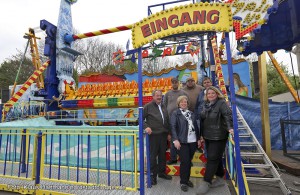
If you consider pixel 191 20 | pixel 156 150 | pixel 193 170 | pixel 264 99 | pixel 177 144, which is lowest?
pixel 193 170

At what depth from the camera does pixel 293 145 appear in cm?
654

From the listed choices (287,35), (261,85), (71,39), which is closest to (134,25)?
(287,35)

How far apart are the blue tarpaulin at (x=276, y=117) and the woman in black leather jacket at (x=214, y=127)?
4.71 meters

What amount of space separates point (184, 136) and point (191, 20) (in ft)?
5.81

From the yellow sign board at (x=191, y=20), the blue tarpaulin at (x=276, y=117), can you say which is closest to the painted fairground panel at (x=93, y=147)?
the yellow sign board at (x=191, y=20)

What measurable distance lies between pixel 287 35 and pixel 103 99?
6.52 meters

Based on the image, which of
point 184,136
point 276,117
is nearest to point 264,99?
point 276,117

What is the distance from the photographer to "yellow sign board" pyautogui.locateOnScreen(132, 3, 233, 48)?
247 cm

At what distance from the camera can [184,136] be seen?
321 centimetres

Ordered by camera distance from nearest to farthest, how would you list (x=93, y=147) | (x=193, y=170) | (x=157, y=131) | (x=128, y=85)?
(x=157, y=131) → (x=193, y=170) → (x=93, y=147) → (x=128, y=85)

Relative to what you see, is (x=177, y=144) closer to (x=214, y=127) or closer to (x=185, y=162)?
(x=185, y=162)

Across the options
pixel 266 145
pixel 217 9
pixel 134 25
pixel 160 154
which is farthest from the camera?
pixel 266 145

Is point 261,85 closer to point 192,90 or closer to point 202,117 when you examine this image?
point 192,90

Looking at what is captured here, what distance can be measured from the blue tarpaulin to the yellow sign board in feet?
18.0
